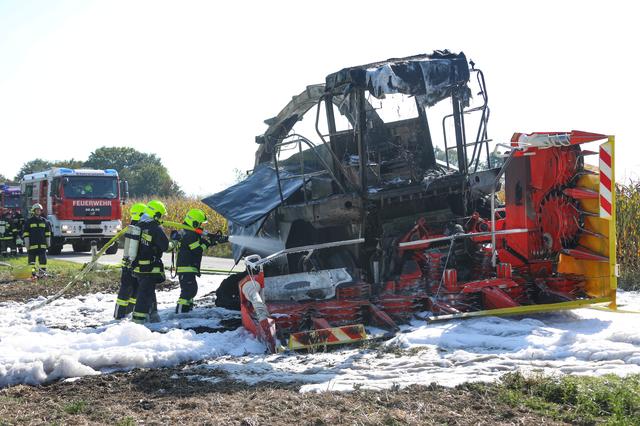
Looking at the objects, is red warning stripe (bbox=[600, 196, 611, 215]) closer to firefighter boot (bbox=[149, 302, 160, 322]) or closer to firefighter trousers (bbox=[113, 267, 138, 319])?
firefighter boot (bbox=[149, 302, 160, 322])

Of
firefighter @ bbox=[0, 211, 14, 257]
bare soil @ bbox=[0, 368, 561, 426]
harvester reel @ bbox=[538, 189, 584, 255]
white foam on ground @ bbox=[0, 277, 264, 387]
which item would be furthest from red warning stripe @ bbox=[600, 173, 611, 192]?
firefighter @ bbox=[0, 211, 14, 257]

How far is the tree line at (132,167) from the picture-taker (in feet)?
188

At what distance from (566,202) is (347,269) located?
2.81 m

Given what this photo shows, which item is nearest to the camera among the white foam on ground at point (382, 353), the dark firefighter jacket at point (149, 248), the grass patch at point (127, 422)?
the grass patch at point (127, 422)

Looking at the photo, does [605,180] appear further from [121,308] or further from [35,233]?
[35,233]

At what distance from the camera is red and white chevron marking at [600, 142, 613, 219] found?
7.89 meters

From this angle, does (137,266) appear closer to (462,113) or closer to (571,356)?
(462,113)

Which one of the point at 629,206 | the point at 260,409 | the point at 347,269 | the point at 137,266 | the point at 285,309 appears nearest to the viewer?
the point at 260,409

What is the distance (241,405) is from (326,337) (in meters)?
2.13

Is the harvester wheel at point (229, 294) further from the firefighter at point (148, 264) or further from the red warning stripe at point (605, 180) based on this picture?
the red warning stripe at point (605, 180)

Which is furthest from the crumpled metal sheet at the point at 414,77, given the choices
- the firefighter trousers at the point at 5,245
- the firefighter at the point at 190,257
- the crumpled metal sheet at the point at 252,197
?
the firefighter trousers at the point at 5,245

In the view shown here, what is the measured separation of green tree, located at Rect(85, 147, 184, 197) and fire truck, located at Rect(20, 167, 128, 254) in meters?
27.2

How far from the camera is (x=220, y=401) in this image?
530 centimetres

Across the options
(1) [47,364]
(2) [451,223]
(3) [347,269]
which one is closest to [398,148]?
(2) [451,223]
